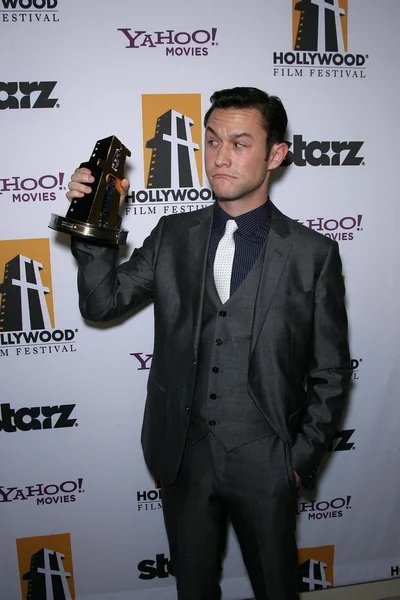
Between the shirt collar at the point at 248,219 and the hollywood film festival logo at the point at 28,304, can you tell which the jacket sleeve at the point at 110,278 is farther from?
the hollywood film festival logo at the point at 28,304

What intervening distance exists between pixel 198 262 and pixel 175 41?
0.93 m

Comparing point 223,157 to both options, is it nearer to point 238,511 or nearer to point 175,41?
point 175,41

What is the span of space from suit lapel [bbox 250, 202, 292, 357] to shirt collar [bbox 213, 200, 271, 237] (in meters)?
0.04

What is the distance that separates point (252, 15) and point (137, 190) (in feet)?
2.55

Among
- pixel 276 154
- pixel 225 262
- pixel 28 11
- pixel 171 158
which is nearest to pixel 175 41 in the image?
pixel 171 158

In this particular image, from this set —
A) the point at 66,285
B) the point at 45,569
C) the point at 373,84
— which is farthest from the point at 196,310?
the point at 45,569

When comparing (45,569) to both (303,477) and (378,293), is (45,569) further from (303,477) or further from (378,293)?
(378,293)

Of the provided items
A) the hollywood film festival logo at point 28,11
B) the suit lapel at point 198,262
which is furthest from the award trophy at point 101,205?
the hollywood film festival logo at point 28,11

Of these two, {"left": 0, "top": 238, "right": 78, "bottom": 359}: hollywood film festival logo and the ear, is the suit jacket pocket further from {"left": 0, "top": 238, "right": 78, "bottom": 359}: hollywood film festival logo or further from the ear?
{"left": 0, "top": 238, "right": 78, "bottom": 359}: hollywood film festival logo

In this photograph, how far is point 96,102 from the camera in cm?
198

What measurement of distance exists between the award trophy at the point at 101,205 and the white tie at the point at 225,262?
0.29 metres

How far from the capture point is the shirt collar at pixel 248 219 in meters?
1.62

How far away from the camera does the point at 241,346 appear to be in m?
1.54

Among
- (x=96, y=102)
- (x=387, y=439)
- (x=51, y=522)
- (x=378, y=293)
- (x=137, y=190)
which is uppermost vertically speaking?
(x=96, y=102)
